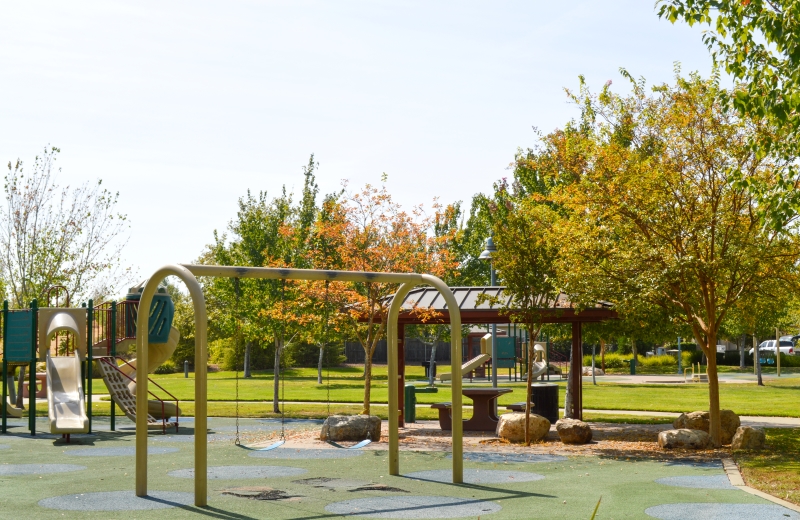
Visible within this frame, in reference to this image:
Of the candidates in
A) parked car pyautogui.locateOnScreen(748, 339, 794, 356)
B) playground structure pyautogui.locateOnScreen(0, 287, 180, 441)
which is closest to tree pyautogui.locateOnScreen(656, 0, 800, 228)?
playground structure pyautogui.locateOnScreen(0, 287, 180, 441)

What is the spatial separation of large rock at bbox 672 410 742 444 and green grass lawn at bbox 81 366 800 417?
742 centimetres

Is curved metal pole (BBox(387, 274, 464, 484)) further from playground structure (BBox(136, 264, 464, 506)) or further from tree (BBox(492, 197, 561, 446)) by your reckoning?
tree (BBox(492, 197, 561, 446))

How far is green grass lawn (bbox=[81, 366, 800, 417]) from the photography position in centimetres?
2659

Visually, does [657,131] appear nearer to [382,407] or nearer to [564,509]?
[564,509]

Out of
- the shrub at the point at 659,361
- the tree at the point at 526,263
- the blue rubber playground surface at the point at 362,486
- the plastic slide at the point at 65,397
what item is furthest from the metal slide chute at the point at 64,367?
the shrub at the point at 659,361

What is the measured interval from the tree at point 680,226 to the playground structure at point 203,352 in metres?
4.47

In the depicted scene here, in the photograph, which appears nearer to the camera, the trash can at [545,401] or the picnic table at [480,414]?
the picnic table at [480,414]

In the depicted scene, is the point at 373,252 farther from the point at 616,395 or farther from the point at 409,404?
the point at 616,395

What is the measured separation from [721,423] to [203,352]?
10.7 metres

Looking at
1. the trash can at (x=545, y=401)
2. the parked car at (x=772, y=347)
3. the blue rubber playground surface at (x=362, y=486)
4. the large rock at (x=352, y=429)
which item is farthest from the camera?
the parked car at (x=772, y=347)

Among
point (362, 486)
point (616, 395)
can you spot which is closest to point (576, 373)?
point (362, 486)

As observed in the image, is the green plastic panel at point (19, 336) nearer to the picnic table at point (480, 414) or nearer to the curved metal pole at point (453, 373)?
the picnic table at point (480, 414)

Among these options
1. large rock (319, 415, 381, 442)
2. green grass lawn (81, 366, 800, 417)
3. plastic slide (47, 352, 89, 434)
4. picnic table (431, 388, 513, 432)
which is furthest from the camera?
green grass lawn (81, 366, 800, 417)

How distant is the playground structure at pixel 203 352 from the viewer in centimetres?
967
